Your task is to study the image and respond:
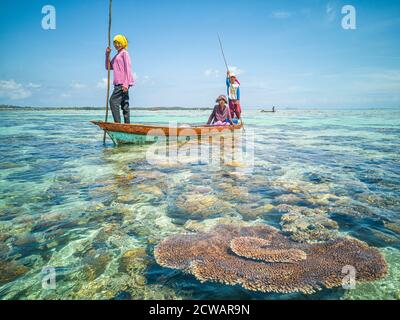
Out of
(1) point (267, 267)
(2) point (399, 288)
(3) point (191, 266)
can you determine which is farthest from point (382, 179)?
(3) point (191, 266)

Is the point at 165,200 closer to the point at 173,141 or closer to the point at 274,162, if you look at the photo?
the point at 274,162

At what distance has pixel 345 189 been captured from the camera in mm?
5066

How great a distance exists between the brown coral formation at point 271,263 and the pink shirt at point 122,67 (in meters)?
7.20

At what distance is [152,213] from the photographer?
155 inches

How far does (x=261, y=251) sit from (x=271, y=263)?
0.70 ft

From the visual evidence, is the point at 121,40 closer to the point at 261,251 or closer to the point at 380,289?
the point at 261,251

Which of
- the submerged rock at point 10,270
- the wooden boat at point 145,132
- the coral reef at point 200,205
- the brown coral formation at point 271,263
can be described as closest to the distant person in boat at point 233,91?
the wooden boat at point 145,132

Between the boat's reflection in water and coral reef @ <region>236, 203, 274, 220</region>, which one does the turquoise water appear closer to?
coral reef @ <region>236, 203, 274, 220</region>

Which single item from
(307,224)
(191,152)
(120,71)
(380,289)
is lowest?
(380,289)

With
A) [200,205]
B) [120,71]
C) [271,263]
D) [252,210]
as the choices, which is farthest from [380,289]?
[120,71]

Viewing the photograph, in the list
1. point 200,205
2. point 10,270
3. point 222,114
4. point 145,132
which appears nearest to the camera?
point 10,270

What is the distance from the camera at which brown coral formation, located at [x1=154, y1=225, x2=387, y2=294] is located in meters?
2.35

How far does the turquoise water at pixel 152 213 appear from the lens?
7.68 feet
